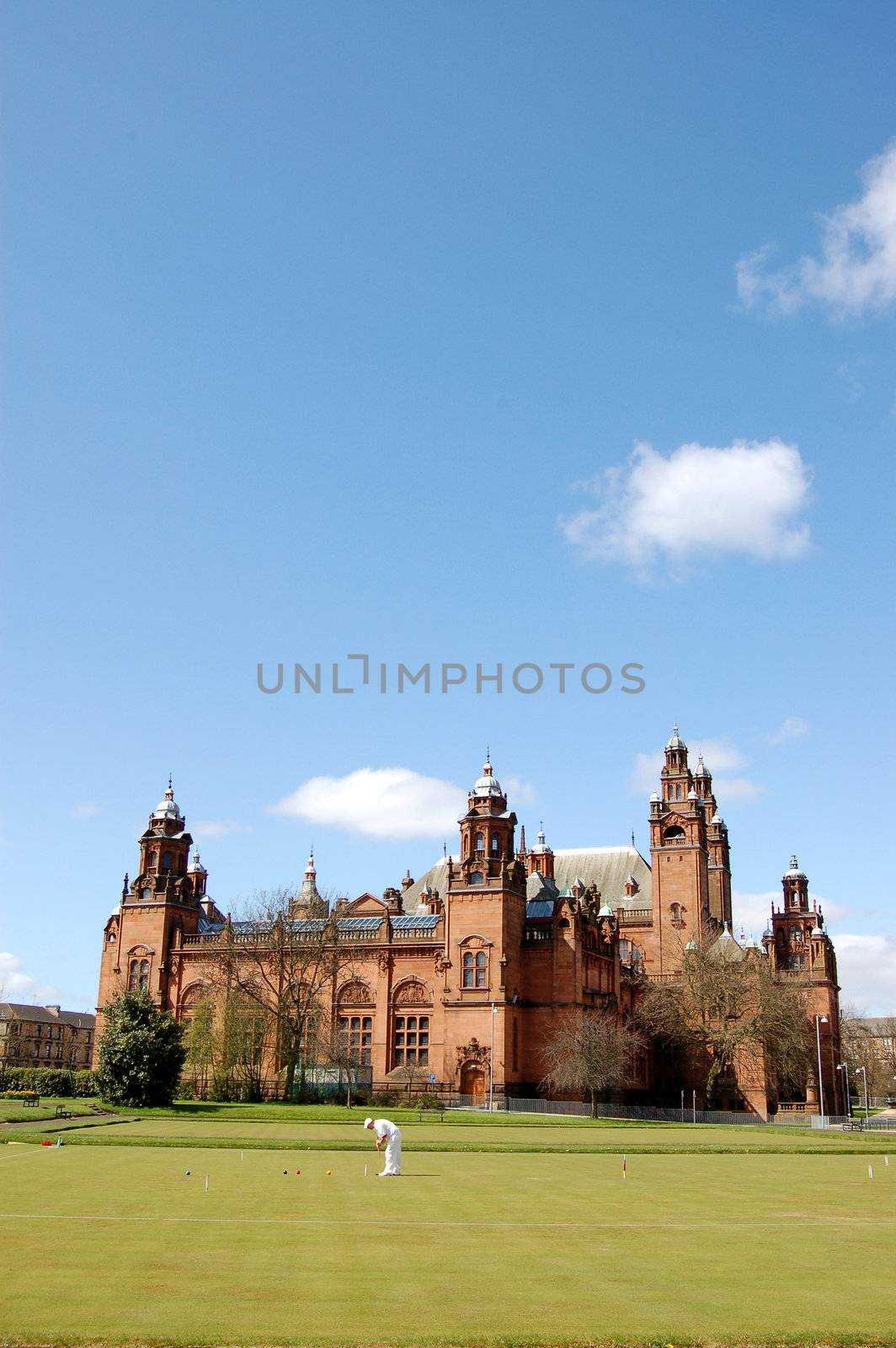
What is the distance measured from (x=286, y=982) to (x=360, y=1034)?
20.1 ft

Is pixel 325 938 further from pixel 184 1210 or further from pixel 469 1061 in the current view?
pixel 184 1210

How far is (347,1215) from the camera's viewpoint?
20781 millimetres

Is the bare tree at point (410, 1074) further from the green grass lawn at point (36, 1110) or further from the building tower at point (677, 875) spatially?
the building tower at point (677, 875)

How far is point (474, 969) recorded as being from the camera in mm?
75938

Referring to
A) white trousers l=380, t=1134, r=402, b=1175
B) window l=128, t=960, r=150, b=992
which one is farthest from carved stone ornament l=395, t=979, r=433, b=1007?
white trousers l=380, t=1134, r=402, b=1175

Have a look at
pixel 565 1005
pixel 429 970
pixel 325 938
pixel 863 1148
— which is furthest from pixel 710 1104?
pixel 863 1148

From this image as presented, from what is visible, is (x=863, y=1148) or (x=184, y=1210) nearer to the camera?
(x=184, y=1210)

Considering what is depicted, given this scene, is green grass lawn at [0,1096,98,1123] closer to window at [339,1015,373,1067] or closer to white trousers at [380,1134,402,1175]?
window at [339,1015,373,1067]

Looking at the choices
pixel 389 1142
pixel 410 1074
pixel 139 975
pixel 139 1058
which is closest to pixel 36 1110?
pixel 139 1058

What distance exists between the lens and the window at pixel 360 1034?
78812 mm

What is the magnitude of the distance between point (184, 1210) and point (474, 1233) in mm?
5548

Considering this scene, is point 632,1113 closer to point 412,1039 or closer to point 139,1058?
point 412,1039

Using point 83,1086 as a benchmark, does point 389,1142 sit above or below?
above

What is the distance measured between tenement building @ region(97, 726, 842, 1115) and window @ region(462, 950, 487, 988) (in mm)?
111
